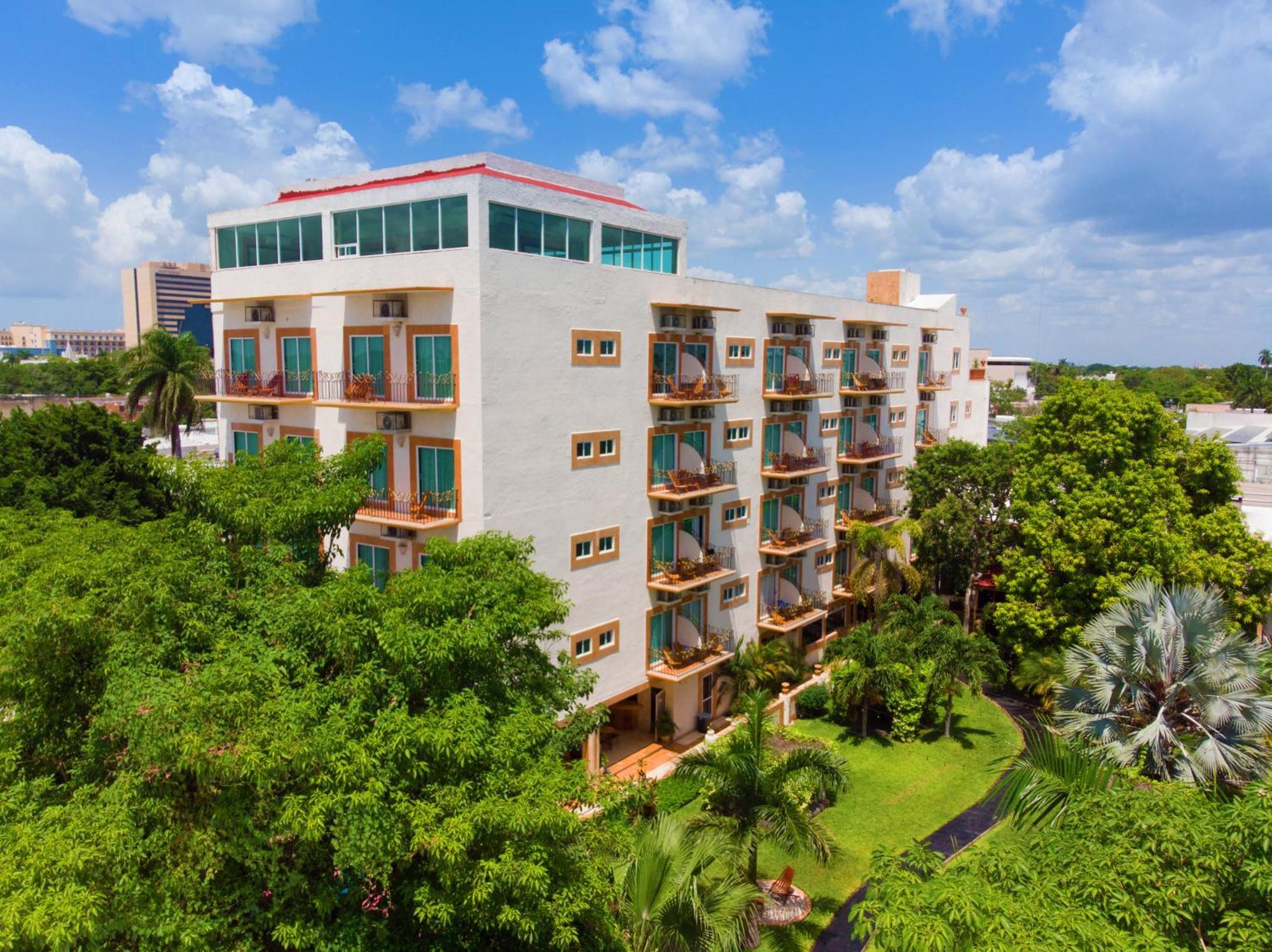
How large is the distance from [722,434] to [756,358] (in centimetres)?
383

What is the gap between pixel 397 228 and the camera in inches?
1077

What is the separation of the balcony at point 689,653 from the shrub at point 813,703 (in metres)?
3.89

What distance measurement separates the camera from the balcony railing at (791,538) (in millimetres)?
36219

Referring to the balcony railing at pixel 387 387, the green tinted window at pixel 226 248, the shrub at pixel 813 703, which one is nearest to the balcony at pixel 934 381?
the shrub at pixel 813 703

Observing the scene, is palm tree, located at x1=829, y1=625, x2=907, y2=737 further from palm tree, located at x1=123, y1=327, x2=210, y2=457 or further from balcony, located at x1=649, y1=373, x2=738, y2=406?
palm tree, located at x1=123, y1=327, x2=210, y2=457

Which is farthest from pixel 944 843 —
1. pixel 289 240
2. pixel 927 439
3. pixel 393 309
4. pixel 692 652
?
pixel 289 240

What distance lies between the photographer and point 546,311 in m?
25.6

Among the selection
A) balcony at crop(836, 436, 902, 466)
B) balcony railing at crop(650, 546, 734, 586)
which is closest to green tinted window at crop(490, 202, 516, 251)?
balcony railing at crop(650, 546, 734, 586)

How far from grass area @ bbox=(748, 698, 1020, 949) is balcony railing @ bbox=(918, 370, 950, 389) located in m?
18.1

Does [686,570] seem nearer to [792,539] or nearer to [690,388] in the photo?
[690,388]

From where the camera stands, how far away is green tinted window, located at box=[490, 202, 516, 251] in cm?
2575

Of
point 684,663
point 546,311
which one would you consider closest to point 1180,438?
point 684,663

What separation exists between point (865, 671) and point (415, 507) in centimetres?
1726

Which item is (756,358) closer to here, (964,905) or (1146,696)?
(1146,696)
